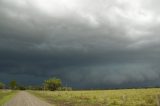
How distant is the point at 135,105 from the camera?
34156 millimetres

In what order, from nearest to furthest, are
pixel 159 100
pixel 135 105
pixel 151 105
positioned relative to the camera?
pixel 159 100 → pixel 151 105 → pixel 135 105

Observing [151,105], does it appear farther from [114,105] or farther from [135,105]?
[114,105]

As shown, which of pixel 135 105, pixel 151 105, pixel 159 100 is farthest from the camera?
pixel 135 105

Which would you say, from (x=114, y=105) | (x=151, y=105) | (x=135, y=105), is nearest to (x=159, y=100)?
(x=151, y=105)

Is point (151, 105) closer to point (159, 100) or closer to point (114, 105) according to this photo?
point (114, 105)

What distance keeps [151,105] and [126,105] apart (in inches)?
177

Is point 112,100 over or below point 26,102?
below

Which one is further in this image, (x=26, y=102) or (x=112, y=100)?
(x=112, y=100)

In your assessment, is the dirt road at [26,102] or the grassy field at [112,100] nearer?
the grassy field at [112,100]

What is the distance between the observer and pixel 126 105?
35375 mm

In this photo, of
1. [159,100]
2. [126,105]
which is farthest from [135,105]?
[159,100]

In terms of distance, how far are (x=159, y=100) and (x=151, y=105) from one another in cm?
865

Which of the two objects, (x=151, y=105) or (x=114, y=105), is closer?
(x=151, y=105)

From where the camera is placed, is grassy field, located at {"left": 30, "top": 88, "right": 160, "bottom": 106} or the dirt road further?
the dirt road
